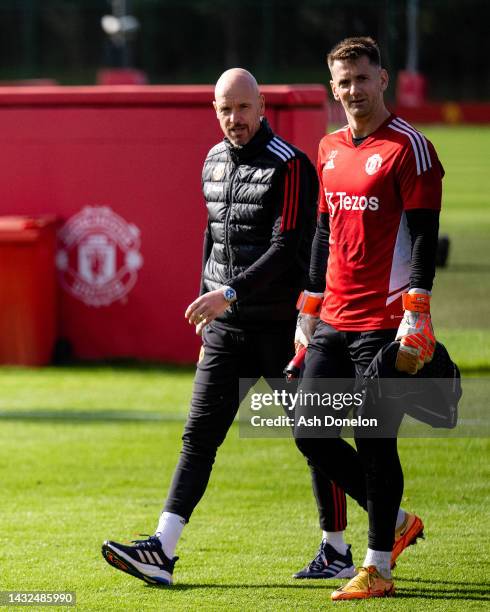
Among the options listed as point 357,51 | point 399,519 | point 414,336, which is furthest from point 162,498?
point 357,51

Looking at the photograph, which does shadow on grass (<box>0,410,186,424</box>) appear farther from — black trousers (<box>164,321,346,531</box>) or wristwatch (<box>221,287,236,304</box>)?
wristwatch (<box>221,287,236,304</box>)

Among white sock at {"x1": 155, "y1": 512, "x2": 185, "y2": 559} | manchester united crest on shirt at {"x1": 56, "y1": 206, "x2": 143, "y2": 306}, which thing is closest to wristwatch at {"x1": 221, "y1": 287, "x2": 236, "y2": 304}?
white sock at {"x1": 155, "y1": 512, "x2": 185, "y2": 559}

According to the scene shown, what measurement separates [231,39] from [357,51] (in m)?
43.7

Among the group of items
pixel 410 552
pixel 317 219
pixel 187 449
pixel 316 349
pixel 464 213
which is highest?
pixel 317 219

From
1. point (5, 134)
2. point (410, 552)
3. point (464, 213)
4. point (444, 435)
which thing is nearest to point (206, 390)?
point (410, 552)

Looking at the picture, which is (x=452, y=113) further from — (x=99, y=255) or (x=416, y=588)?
(x=416, y=588)

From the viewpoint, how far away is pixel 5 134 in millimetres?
11414

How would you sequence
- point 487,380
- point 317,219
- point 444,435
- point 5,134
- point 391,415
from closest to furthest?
1. point 391,415
2. point 317,219
3. point 444,435
4. point 487,380
5. point 5,134

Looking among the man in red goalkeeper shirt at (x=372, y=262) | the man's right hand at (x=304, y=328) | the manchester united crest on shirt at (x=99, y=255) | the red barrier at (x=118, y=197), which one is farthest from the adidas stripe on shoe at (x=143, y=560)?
the manchester united crest on shirt at (x=99, y=255)

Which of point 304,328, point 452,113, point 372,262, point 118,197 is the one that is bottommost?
point 452,113

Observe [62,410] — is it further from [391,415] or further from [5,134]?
[391,415]

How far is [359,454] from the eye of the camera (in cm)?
522

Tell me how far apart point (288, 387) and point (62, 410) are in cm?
422

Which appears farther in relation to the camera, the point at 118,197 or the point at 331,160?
the point at 118,197
